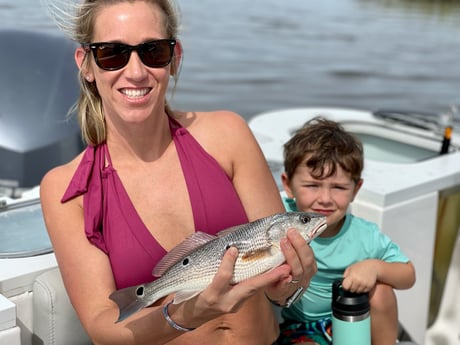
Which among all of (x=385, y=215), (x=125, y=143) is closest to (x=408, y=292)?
(x=385, y=215)

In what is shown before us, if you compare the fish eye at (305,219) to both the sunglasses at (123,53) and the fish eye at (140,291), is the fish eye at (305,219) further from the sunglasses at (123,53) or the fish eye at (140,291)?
the sunglasses at (123,53)

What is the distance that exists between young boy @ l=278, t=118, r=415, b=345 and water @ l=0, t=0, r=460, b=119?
8328 mm

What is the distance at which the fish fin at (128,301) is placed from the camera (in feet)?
5.99

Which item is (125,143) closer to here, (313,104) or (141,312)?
(141,312)

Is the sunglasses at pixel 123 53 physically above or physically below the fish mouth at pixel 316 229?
above

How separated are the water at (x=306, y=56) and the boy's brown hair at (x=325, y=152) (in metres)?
8.26

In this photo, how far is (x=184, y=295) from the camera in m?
1.79

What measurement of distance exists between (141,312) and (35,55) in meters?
2.58

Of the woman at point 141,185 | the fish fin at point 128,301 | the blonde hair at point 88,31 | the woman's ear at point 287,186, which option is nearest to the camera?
the fish fin at point 128,301

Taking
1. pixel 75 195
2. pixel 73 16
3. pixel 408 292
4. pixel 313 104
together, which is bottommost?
pixel 313 104

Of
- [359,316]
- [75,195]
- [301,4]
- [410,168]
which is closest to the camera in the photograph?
[75,195]

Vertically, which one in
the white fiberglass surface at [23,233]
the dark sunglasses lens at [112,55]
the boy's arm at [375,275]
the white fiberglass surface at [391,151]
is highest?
the dark sunglasses lens at [112,55]

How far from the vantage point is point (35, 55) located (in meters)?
4.18

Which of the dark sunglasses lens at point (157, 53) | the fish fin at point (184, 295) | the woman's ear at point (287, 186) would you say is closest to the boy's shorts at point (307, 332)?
the woman's ear at point (287, 186)
